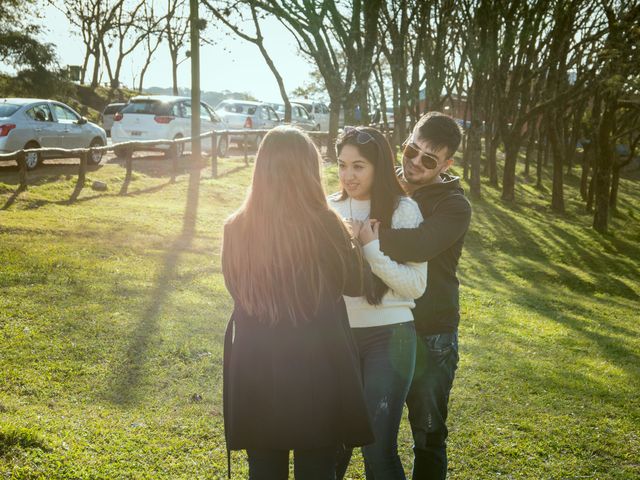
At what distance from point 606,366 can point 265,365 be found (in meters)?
5.55

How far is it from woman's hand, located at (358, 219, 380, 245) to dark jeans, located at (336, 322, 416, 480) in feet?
1.27

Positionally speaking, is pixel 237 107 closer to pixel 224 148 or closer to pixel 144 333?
pixel 224 148

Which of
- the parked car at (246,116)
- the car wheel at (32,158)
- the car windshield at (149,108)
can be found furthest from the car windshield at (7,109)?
the parked car at (246,116)

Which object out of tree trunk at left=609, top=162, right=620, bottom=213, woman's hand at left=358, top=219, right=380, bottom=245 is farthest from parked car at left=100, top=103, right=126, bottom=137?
woman's hand at left=358, top=219, right=380, bottom=245

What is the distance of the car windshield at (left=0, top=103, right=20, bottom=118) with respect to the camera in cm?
1420

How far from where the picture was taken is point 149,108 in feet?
60.7

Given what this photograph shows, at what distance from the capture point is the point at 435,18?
20969mm

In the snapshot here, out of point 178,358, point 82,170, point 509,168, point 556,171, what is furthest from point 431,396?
point 556,171

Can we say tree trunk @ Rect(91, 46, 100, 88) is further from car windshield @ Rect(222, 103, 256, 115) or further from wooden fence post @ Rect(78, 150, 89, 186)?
wooden fence post @ Rect(78, 150, 89, 186)

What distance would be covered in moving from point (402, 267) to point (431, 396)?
65 cm

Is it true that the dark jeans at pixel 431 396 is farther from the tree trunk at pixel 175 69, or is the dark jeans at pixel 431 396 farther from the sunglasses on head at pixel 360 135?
the tree trunk at pixel 175 69

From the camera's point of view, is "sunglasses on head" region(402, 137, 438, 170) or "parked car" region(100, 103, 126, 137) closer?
"sunglasses on head" region(402, 137, 438, 170)

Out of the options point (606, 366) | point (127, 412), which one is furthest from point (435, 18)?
point (127, 412)

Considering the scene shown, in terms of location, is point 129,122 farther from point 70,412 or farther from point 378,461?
point 378,461
